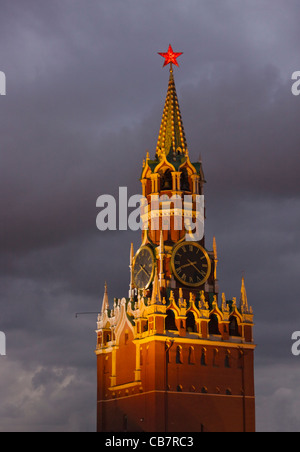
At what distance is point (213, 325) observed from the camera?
436 ft

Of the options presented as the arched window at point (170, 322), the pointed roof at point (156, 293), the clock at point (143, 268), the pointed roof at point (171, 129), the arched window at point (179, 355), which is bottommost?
the arched window at point (179, 355)

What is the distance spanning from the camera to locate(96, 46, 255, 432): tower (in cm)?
12750

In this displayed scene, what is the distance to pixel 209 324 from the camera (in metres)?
133

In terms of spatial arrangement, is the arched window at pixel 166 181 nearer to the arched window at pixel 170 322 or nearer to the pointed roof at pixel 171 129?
the pointed roof at pixel 171 129

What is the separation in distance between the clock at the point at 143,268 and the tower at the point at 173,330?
0.36 ft

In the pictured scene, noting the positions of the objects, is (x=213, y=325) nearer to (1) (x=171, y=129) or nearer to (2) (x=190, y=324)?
(2) (x=190, y=324)

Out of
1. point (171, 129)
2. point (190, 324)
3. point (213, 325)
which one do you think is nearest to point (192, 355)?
point (190, 324)

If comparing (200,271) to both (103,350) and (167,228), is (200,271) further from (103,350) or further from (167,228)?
(103,350)

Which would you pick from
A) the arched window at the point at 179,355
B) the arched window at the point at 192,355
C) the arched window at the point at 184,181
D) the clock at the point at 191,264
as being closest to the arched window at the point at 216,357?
the arched window at the point at 192,355

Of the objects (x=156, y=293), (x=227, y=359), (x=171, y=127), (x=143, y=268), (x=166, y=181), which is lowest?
(x=227, y=359)

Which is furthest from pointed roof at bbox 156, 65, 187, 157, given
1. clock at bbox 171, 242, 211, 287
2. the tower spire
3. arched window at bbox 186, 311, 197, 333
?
arched window at bbox 186, 311, 197, 333

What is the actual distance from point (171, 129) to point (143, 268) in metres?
16.7

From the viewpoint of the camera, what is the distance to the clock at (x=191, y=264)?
436 ft
